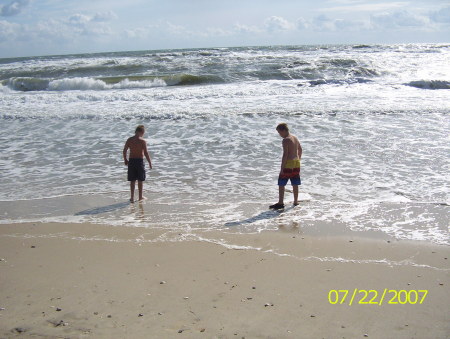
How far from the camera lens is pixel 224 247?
502cm

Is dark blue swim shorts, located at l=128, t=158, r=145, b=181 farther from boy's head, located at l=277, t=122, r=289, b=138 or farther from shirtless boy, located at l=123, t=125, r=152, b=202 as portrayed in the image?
boy's head, located at l=277, t=122, r=289, b=138

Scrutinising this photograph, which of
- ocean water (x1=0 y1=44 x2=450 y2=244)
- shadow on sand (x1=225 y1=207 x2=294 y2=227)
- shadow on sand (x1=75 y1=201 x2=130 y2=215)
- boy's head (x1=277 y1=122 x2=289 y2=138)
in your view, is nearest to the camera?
shadow on sand (x1=225 y1=207 x2=294 y2=227)

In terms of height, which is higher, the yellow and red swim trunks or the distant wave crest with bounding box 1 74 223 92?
the distant wave crest with bounding box 1 74 223 92

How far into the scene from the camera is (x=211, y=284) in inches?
161

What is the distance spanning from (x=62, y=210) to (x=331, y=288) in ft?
13.8

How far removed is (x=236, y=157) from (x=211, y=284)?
17.8 feet

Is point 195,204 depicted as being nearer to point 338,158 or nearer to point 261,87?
point 338,158

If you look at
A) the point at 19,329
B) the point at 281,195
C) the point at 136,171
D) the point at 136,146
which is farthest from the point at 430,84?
the point at 19,329

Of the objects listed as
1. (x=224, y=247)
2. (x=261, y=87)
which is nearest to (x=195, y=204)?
(x=224, y=247)

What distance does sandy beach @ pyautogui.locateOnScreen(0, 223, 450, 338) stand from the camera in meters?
3.34

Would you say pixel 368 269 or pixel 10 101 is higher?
pixel 10 101

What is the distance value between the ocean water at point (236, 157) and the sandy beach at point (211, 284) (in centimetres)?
57

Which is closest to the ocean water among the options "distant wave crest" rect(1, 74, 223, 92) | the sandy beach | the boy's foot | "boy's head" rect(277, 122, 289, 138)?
the boy's foot

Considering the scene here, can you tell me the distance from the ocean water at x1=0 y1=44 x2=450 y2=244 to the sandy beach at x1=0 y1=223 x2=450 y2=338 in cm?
57
